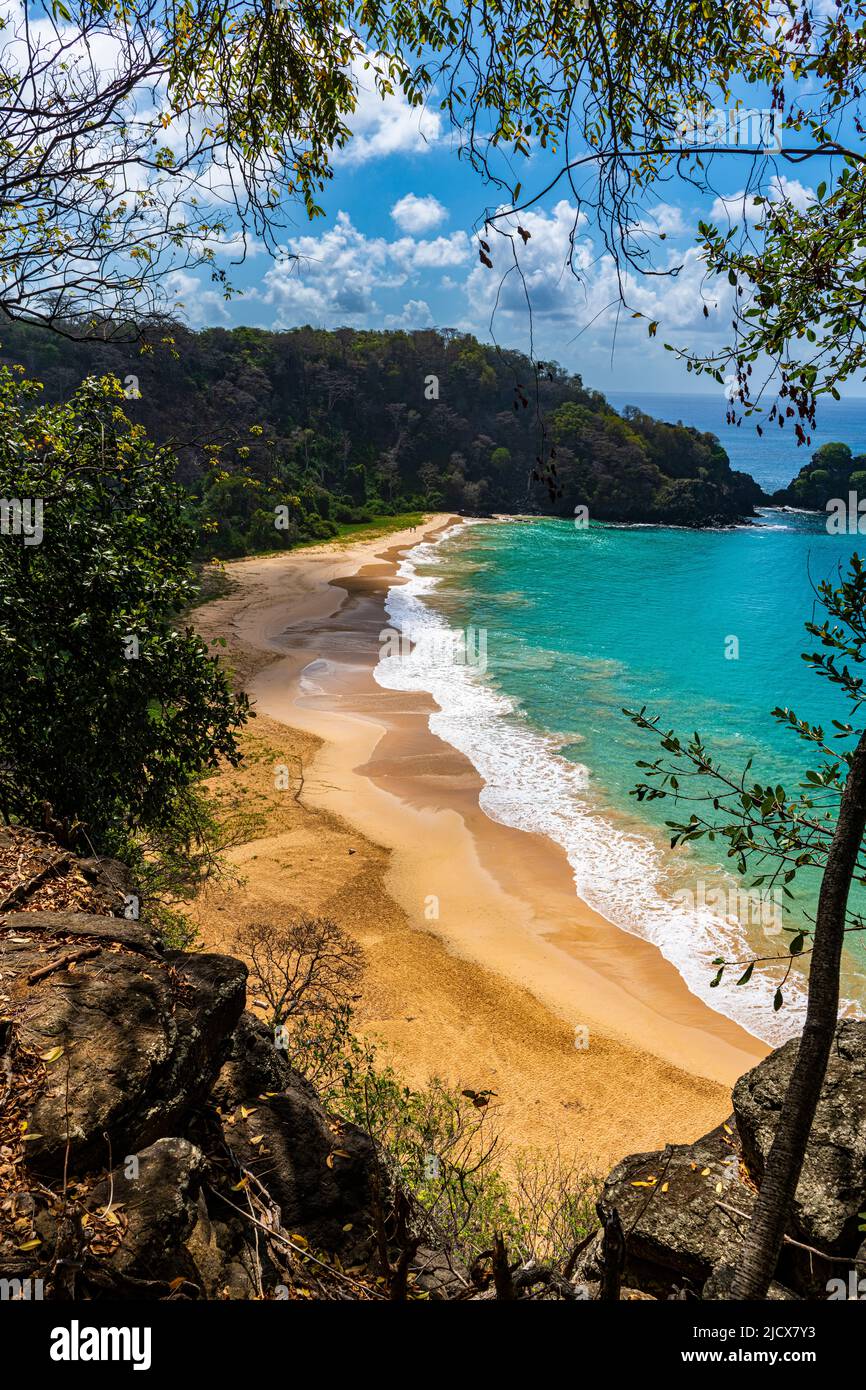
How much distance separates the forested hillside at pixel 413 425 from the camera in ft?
275

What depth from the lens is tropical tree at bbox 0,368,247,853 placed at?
29.8 feet

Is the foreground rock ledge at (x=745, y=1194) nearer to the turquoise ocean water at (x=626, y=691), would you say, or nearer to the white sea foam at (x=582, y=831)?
the turquoise ocean water at (x=626, y=691)

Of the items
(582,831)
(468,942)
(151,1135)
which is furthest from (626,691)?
(151,1135)

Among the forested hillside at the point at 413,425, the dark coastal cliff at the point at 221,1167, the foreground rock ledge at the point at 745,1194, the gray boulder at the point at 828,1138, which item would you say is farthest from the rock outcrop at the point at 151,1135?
the forested hillside at the point at 413,425

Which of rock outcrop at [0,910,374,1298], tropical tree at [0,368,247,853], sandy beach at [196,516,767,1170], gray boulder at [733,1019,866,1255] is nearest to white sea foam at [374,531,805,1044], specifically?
sandy beach at [196,516,767,1170]

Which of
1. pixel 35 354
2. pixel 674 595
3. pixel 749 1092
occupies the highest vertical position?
pixel 35 354

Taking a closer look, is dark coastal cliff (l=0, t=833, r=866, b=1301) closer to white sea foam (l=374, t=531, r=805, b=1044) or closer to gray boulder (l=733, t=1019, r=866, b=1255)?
gray boulder (l=733, t=1019, r=866, b=1255)

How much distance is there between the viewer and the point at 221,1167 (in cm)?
571

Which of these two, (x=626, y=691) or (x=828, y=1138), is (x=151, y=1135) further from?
(x=626, y=691)

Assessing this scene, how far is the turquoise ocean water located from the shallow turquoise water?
14cm
